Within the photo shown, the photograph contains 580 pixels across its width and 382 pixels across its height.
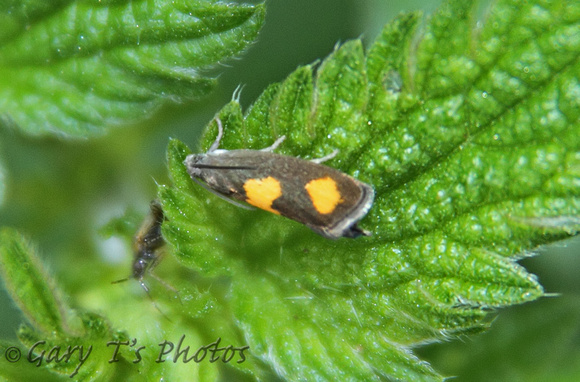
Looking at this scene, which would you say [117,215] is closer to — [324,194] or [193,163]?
[193,163]

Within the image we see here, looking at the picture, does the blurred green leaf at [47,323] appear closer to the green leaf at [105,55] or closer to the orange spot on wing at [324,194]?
the green leaf at [105,55]

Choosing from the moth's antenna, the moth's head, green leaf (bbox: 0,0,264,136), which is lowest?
the moth's head

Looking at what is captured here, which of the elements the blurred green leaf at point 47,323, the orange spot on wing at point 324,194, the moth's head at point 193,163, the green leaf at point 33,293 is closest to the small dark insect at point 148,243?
the moth's head at point 193,163

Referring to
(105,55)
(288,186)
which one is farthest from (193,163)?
(105,55)

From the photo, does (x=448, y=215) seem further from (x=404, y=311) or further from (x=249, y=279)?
(x=249, y=279)

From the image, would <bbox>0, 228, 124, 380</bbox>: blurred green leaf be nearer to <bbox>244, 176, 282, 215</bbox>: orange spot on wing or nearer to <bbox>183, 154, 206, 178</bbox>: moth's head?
<bbox>183, 154, 206, 178</bbox>: moth's head

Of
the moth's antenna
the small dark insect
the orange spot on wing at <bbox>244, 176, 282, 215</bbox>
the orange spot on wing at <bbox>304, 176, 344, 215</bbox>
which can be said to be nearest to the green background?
the small dark insect
